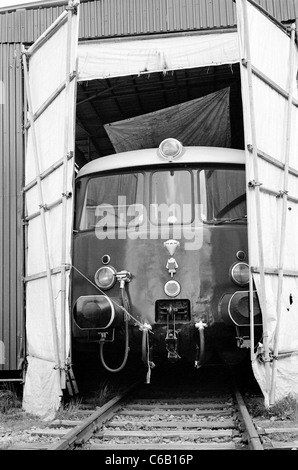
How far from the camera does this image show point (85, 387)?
958 cm

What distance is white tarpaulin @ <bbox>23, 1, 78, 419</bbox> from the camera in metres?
7.86

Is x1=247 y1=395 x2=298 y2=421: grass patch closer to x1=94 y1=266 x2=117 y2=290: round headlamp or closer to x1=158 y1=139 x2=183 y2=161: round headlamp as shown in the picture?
x1=94 y1=266 x2=117 y2=290: round headlamp

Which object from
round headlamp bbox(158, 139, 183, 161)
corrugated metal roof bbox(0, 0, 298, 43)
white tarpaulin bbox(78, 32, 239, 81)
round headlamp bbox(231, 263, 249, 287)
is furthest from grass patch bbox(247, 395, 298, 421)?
corrugated metal roof bbox(0, 0, 298, 43)

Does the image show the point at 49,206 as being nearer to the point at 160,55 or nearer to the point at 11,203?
the point at 11,203

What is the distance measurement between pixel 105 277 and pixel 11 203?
254 centimetres

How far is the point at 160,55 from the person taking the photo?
8.79 metres

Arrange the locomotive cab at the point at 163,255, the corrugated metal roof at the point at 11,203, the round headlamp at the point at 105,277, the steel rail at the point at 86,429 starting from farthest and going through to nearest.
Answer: the corrugated metal roof at the point at 11,203 → the round headlamp at the point at 105,277 → the locomotive cab at the point at 163,255 → the steel rail at the point at 86,429

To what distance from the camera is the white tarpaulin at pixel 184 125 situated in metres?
10.4

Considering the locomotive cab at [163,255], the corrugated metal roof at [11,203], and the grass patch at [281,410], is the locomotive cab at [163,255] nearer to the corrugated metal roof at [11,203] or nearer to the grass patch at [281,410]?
the grass patch at [281,410]

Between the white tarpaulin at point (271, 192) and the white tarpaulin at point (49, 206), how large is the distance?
2175mm

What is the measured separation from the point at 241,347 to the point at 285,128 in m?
2.91

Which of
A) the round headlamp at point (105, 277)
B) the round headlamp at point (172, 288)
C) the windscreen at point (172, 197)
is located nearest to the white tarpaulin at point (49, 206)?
the round headlamp at point (105, 277)

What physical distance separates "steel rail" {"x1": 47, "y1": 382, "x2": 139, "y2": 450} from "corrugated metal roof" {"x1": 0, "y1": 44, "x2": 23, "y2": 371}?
→ 7.36ft

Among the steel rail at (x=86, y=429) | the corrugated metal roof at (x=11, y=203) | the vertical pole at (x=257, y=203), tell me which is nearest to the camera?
the steel rail at (x=86, y=429)
